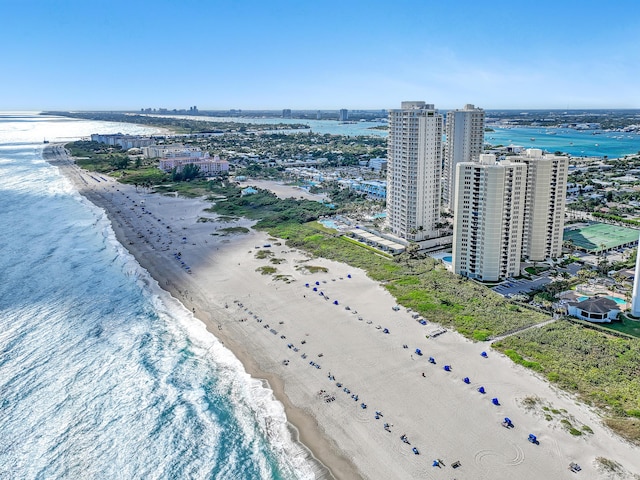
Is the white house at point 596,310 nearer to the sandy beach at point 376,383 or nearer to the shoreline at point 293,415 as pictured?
the sandy beach at point 376,383

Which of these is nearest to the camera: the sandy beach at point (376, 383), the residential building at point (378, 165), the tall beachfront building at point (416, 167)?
the sandy beach at point (376, 383)

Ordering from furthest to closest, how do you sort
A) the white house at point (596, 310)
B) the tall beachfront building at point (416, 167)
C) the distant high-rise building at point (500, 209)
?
the tall beachfront building at point (416, 167), the distant high-rise building at point (500, 209), the white house at point (596, 310)

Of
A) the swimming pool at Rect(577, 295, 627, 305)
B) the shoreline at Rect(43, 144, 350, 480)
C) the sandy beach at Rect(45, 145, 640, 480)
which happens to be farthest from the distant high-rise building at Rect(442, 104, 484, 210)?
the shoreline at Rect(43, 144, 350, 480)

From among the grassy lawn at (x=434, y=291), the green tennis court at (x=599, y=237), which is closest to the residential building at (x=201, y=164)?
the grassy lawn at (x=434, y=291)

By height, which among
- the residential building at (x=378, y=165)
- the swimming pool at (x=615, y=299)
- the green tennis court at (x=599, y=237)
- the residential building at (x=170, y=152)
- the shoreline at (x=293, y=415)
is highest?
the residential building at (x=170, y=152)

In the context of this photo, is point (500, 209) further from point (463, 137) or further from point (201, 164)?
point (201, 164)

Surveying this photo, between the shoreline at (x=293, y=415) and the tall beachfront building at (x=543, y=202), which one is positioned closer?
the shoreline at (x=293, y=415)

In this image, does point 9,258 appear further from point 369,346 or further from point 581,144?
point 581,144

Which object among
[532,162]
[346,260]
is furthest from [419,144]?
[346,260]
